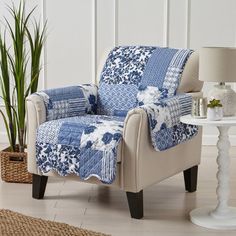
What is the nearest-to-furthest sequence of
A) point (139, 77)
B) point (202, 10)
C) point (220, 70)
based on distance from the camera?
point (220, 70)
point (139, 77)
point (202, 10)

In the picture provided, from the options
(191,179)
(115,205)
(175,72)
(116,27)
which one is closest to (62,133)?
(115,205)

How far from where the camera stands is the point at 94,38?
5074 mm

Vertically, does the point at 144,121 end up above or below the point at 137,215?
above

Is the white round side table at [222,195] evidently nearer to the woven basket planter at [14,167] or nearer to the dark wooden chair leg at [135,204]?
the dark wooden chair leg at [135,204]

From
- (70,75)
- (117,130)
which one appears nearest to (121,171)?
(117,130)

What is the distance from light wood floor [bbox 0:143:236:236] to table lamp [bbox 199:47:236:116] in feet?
2.05

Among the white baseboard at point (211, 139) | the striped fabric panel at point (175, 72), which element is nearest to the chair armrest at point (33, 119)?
the striped fabric panel at point (175, 72)

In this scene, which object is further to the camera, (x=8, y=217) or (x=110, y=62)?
(x=110, y=62)

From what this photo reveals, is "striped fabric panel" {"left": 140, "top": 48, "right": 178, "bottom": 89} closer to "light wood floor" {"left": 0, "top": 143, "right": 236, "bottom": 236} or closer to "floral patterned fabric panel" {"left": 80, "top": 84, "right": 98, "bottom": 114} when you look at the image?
"floral patterned fabric panel" {"left": 80, "top": 84, "right": 98, "bottom": 114}

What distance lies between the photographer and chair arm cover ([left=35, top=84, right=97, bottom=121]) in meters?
3.73

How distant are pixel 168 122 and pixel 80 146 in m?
0.48

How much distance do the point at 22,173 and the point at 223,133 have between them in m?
1.38

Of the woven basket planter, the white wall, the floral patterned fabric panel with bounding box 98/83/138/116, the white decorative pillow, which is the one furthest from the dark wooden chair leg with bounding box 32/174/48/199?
the white wall

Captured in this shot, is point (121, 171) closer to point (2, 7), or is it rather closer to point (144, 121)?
point (144, 121)
